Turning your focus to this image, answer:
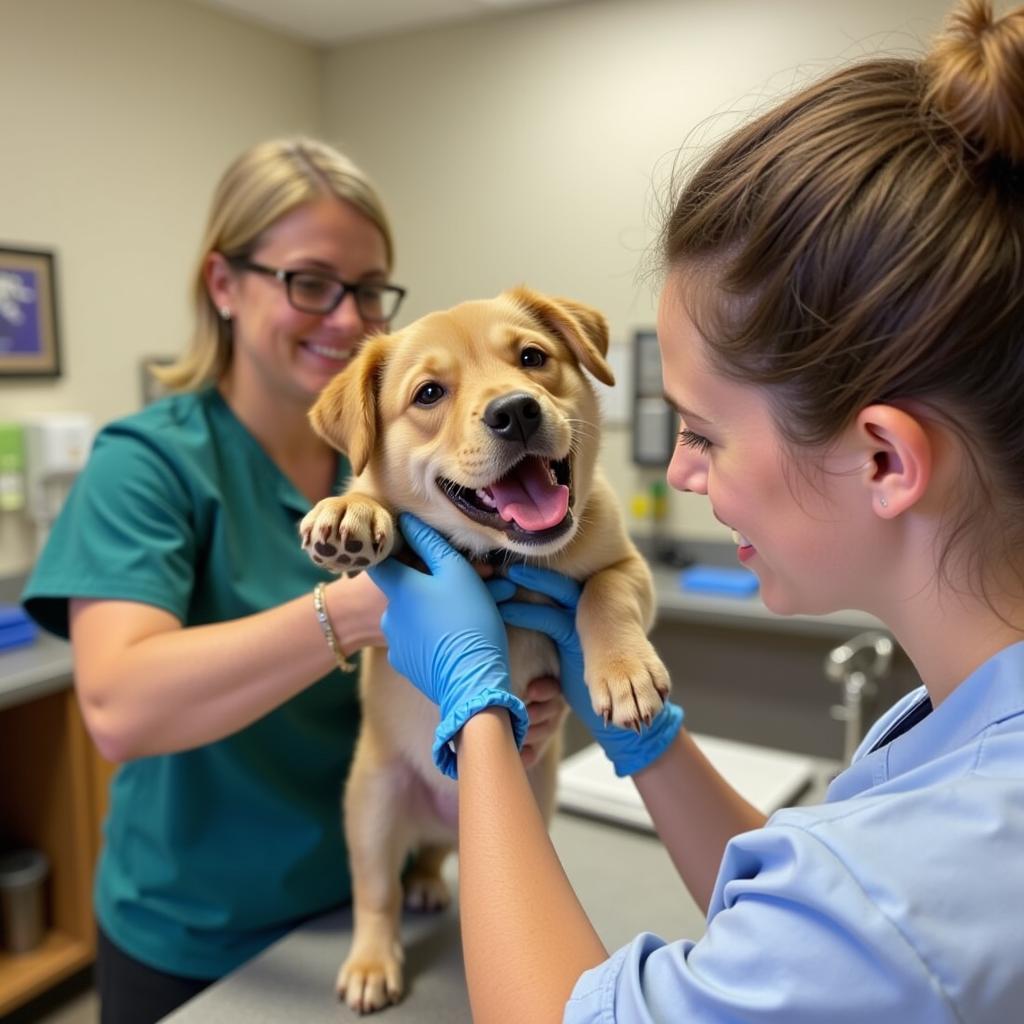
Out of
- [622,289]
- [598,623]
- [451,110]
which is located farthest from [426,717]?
[451,110]

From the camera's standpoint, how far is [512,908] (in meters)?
0.70

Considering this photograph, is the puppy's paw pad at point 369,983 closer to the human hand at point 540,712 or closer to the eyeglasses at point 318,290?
the human hand at point 540,712

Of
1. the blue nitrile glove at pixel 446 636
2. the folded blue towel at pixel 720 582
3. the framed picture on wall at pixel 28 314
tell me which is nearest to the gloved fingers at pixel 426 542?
the blue nitrile glove at pixel 446 636

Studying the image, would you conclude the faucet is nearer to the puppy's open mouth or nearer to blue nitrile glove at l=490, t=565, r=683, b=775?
blue nitrile glove at l=490, t=565, r=683, b=775

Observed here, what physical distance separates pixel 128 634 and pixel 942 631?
0.91 meters

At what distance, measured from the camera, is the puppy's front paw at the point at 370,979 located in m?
1.08

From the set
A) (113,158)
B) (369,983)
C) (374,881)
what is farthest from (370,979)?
(113,158)

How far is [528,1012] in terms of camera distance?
25.5 inches

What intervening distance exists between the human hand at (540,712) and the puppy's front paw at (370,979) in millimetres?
280

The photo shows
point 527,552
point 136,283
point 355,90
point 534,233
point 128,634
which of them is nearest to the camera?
point 527,552

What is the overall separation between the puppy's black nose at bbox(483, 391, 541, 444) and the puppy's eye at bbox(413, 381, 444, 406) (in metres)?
0.11

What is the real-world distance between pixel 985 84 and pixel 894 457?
240 mm

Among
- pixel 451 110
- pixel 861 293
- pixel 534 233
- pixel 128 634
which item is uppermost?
pixel 451 110

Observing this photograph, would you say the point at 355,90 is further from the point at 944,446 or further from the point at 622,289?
the point at 944,446
